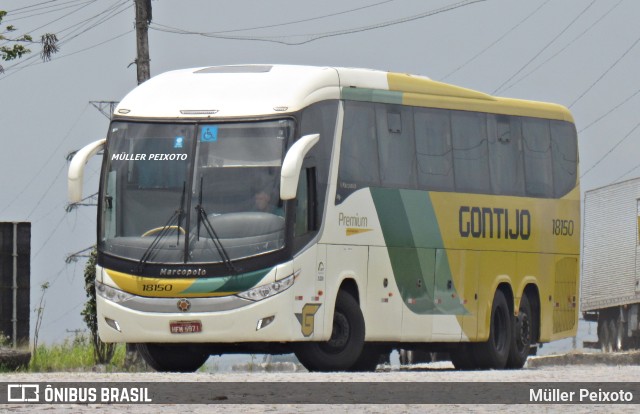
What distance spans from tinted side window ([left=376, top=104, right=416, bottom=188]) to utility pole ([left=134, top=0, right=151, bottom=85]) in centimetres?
1052

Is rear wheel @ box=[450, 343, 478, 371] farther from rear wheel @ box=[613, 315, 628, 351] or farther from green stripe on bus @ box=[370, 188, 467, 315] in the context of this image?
rear wheel @ box=[613, 315, 628, 351]

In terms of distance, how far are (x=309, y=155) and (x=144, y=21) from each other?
1452cm

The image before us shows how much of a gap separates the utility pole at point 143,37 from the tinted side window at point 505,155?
9.16 meters

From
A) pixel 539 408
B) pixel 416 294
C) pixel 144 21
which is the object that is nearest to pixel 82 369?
pixel 416 294

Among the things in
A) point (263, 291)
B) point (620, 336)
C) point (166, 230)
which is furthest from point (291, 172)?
point (620, 336)

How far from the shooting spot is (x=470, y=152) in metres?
26.2

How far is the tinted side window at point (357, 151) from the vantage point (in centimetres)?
2295

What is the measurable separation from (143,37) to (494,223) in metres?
10.9

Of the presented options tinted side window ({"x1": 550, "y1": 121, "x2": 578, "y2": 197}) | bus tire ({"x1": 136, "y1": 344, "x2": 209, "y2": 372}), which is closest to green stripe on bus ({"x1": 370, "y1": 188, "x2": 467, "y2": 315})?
bus tire ({"x1": 136, "y1": 344, "x2": 209, "y2": 372})

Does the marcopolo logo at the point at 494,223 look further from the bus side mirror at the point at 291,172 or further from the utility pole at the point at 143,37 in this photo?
the utility pole at the point at 143,37

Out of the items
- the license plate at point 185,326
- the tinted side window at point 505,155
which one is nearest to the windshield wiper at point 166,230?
the license plate at point 185,326

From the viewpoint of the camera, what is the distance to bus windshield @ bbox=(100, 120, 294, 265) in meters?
21.7

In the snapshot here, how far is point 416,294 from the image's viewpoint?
24.8 meters

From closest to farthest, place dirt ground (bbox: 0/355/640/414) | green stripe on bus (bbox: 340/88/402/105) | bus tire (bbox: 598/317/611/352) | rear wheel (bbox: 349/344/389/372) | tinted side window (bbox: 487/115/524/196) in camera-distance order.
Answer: dirt ground (bbox: 0/355/640/414), green stripe on bus (bbox: 340/88/402/105), rear wheel (bbox: 349/344/389/372), tinted side window (bbox: 487/115/524/196), bus tire (bbox: 598/317/611/352)
